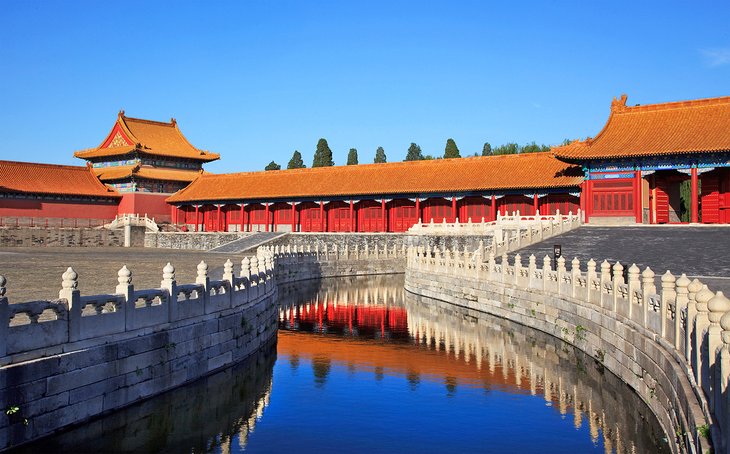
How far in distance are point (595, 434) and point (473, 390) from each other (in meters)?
3.48

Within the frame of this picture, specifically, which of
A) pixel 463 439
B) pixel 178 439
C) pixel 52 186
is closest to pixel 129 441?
pixel 178 439

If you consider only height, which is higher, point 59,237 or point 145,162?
point 145,162

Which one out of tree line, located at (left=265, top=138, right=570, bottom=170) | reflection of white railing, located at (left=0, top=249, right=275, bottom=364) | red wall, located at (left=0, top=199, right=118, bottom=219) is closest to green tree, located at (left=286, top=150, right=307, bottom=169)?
tree line, located at (left=265, top=138, right=570, bottom=170)

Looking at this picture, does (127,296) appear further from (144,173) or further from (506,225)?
(144,173)

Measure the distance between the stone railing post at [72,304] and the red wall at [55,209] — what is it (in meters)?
48.3

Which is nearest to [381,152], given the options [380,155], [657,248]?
[380,155]

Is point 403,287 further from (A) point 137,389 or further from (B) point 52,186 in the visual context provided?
(B) point 52,186

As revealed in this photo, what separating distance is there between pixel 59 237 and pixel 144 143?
14759 millimetres

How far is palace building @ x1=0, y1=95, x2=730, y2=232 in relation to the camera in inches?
1558

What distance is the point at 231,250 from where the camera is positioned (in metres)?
49.3

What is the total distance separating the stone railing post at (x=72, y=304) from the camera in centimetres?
1079

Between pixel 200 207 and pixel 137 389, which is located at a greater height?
pixel 200 207

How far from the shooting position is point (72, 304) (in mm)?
10820

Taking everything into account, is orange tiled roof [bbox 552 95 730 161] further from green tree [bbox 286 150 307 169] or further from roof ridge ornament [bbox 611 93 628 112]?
green tree [bbox 286 150 307 169]
